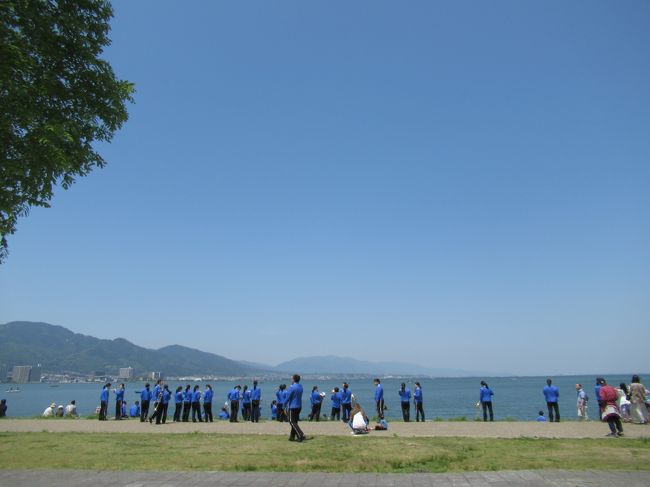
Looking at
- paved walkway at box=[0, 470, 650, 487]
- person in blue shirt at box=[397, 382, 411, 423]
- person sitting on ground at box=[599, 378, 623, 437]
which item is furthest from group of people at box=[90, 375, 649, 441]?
paved walkway at box=[0, 470, 650, 487]

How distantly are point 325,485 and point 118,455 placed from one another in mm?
6039

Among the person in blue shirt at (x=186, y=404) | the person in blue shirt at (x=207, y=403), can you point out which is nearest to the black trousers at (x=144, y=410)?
the person in blue shirt at (x=186, y=404)

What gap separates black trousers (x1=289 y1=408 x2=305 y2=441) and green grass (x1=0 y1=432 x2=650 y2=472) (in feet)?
1.15

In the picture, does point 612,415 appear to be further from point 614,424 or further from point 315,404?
point 315,404

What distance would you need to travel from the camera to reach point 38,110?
877cm

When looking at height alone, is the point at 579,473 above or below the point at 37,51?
below

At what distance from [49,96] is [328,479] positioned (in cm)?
945

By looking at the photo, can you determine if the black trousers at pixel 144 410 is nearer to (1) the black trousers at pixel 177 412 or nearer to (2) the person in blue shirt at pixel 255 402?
(1) the black trousers at pixel 177 412

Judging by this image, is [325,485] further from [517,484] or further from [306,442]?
[306,442]

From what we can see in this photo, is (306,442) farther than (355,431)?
No

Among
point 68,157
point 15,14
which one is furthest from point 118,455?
point 15,14

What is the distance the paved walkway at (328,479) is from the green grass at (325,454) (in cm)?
60

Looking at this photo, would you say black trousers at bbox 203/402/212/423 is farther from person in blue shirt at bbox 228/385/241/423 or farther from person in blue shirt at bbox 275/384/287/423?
person in blue shirt at bbox 275/384/287/423

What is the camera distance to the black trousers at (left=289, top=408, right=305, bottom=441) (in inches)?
481
